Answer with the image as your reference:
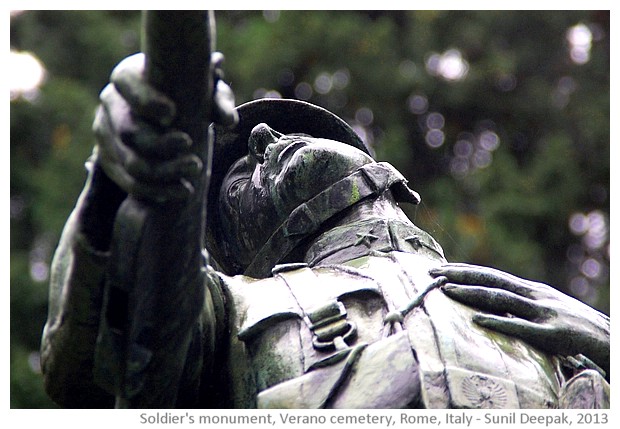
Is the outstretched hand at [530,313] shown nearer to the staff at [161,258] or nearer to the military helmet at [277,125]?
the staff at [161,258]

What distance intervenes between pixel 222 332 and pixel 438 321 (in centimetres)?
52

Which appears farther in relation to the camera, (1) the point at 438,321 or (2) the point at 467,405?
(1) the point at 438,321

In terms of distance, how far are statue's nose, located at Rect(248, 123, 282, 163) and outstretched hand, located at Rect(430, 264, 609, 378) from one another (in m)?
0.82

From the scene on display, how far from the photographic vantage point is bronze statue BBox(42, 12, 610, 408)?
8.98 feet

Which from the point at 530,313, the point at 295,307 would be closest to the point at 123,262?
the point at 295,307

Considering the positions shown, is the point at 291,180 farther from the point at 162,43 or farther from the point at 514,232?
the point at 514,232

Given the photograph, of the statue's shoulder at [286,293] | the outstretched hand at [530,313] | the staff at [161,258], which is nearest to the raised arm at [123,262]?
the staff at [161,258]

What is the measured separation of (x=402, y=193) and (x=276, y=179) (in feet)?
1.20

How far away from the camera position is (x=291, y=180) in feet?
12.7

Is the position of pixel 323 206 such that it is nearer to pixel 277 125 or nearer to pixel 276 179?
pixel 276 179

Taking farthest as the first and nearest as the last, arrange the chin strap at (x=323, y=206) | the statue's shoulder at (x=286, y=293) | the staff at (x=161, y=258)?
the chin strap at (x=323, y=206) < the statue's shoulder at (x=286, y=293) < the staff at (x=161, y=258)

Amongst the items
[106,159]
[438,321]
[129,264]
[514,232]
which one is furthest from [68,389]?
[514,232]

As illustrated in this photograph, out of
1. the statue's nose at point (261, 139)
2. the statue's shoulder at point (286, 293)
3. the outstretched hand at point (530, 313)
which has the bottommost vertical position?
the outstretched hand at point (530, 313)

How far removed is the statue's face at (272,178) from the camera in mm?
3863
